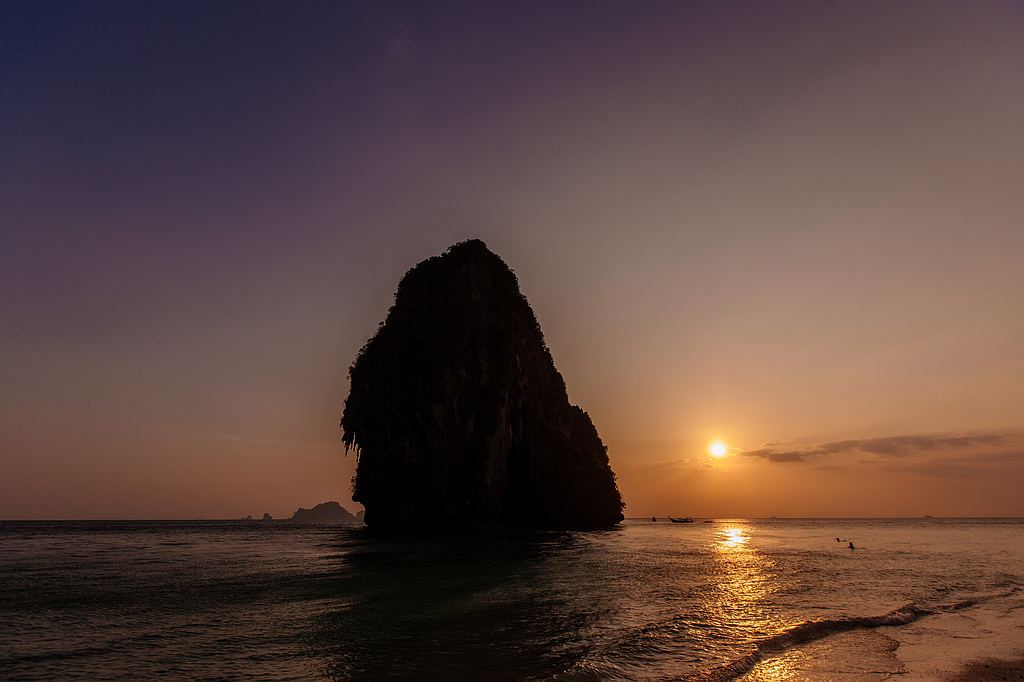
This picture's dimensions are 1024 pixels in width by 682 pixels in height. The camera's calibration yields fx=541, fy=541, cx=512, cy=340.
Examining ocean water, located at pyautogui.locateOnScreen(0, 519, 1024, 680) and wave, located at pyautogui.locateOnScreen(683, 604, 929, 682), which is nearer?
wave, located at pyautogui.locateOnScreen(683, 604, 929, 682)

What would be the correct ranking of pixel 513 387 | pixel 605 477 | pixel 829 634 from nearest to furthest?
1. pixel 829 634
2. pixel 513 387
3. pixel 605 477

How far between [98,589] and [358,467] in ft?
181

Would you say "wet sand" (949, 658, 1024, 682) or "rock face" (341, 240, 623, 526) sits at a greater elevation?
"rock face" (341, 240, 623, 526)

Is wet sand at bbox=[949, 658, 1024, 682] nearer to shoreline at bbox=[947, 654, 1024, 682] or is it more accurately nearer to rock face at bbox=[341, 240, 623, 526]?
shoreline at bbox=[947, 654, 1024, 682]

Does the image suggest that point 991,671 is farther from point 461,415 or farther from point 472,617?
point 461,415

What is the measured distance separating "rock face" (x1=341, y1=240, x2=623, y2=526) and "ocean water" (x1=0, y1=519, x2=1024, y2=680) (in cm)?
3844

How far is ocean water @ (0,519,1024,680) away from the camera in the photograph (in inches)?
505

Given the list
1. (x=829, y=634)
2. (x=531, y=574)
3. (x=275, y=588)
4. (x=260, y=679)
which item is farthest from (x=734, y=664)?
(x=275, y=588)

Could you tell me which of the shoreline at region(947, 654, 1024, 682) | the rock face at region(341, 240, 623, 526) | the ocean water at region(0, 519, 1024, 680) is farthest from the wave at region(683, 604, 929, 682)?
the rock face at region(341, 240, 623, 526)

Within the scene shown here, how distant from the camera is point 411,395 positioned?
77000mm

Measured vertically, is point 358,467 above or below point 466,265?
below

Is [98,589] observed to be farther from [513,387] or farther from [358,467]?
[513,387]

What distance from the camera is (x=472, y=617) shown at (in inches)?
709

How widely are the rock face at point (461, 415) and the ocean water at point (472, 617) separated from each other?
38.4 m
